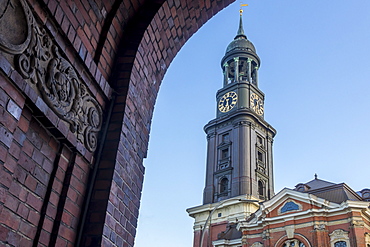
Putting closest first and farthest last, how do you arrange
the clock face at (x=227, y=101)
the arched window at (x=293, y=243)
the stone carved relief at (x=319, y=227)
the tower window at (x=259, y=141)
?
the stone carved relief at (x=319, y=227) < the arched window at (x=293, y=243) < the tower window at (x=259, y=141) < the clock face at (x=227, y=101)

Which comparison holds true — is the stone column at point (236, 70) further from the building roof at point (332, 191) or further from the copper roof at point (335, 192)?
Result: the copper roof at point (335, 192)

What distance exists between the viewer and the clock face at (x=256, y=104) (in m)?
47.8

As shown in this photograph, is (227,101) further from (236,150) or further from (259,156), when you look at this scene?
(259,156)

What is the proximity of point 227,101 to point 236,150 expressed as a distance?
741 cm

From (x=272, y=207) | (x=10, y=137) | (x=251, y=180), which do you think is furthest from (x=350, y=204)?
(x=10, y=137)

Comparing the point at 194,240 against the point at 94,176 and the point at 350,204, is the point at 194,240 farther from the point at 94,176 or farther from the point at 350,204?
the point at 94,176

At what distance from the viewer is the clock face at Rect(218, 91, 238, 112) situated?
4722cm

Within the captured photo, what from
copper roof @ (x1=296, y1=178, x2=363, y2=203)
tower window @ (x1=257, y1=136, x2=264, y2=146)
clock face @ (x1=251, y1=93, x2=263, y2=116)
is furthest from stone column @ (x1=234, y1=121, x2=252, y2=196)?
copper roof @ (x1=296, y1=178, x2=363, y2=203)

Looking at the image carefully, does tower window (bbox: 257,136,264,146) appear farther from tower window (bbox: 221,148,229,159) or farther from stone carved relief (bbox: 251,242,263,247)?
stone carved relief (bbox: 251,242,263,247)

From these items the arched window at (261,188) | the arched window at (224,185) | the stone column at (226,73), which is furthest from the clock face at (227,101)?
the arched window at (261,188)

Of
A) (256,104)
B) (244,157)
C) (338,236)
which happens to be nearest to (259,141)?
(244,157)

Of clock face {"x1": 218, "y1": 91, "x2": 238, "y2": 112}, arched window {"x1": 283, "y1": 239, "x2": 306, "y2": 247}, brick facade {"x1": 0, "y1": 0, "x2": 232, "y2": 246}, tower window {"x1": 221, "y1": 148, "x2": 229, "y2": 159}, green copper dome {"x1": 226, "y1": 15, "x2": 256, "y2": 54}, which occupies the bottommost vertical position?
brick facade {"x1": 0, "y1": 0, "x2": 232, "y2": 246}

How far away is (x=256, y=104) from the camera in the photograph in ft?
159

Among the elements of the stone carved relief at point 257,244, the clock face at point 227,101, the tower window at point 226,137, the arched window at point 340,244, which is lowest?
the arched window at point 340,244
